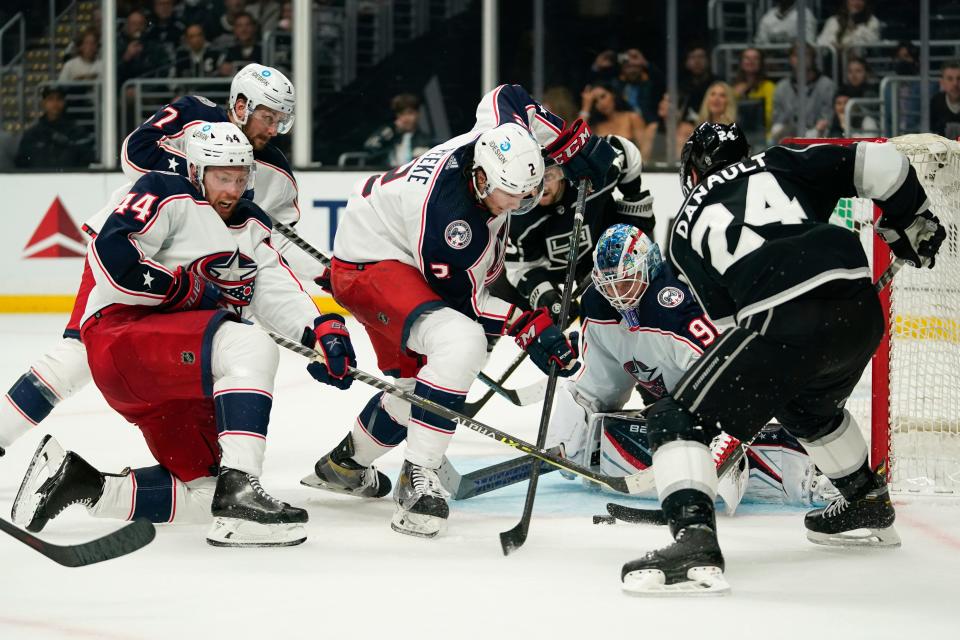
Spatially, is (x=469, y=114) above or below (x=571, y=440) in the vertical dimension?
above

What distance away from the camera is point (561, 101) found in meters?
7.67

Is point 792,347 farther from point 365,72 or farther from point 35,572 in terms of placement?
point 365,72

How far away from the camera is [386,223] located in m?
3.25

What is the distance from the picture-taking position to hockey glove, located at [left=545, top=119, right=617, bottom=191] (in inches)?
143

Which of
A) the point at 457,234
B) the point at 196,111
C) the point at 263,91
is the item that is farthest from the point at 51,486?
the point at 263,91

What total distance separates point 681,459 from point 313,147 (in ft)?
17.7

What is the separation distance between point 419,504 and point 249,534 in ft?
1.27

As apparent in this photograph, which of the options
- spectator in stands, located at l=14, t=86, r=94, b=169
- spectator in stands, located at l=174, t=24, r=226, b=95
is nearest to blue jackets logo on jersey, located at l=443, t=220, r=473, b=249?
spectator in stands, located at l=14, t=86, r=94, b=169

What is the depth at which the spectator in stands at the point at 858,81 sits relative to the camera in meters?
7.17

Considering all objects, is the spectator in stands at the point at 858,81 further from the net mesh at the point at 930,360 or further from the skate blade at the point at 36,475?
the skate blade at the point at 36,475

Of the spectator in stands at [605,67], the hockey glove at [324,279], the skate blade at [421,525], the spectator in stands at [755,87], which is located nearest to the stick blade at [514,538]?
the skate blade at [421,525]

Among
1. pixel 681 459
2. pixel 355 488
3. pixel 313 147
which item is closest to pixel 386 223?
pixel 355 488

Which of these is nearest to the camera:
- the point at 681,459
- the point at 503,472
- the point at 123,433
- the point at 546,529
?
the point at 681,459

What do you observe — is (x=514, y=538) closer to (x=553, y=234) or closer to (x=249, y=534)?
(x=249, y=534)
